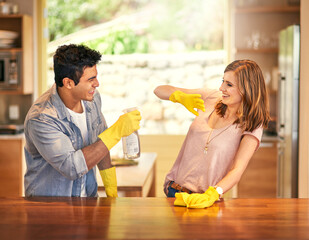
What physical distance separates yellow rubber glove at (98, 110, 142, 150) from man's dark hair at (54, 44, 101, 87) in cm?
30

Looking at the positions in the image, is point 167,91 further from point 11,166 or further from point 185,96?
point 11,166

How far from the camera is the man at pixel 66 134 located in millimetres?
2477

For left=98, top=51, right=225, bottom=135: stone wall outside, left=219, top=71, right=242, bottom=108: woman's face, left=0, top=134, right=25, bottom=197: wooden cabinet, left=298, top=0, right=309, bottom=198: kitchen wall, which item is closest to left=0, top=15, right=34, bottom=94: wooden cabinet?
left=0, top=134, right=25, bottom=197: wooden cabinet

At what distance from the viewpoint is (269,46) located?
5781 mm

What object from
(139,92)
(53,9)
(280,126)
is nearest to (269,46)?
(280,126)

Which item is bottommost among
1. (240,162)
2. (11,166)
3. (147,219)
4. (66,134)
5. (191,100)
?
(11,166)

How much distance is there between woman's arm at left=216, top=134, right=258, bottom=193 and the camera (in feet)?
8.05

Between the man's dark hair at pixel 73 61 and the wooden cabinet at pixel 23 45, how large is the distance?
10.3 ft

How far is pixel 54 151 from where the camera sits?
246 centimetres

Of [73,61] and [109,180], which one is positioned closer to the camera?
[73,61]

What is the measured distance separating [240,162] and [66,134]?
2.92 ft

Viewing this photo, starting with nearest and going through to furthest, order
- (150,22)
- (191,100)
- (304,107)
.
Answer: (191,100)
(304,107)
(150,22)

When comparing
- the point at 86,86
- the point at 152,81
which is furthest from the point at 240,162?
the point at 152,81

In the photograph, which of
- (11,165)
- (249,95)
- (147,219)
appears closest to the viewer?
(147,219)
